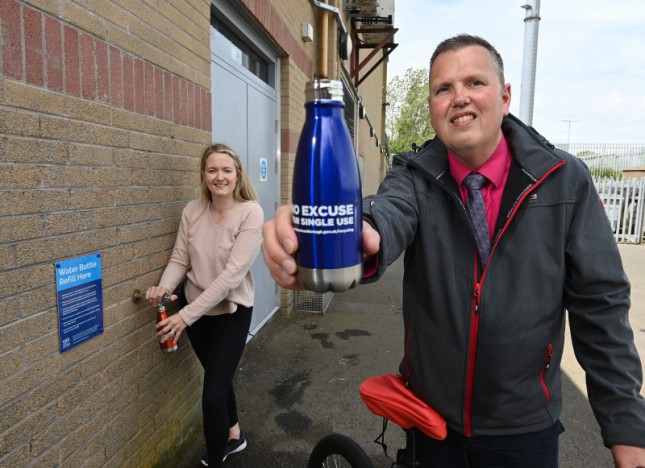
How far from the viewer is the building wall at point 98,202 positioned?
1776 millimetres

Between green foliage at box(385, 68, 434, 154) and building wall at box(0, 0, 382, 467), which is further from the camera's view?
green foliage at box(385, 68, 434, 154)

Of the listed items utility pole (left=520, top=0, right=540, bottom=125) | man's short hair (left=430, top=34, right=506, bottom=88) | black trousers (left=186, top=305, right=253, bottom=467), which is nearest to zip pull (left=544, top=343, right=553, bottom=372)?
man's short hair (left=430, top=34, right=506, bottom=88)

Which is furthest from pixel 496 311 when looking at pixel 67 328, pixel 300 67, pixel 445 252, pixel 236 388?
pixel 300 67

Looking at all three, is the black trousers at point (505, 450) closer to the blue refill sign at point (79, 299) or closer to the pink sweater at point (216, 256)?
the pink sweater at point (216, 256)

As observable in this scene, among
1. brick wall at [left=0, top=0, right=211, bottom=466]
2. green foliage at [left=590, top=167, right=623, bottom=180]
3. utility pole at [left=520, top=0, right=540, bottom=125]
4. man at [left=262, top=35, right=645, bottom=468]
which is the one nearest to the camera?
man at [left=262, top=35, right=645, bottom=468]

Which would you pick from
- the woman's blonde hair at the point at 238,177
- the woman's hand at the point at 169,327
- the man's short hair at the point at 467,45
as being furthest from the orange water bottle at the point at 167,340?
the man's short hair at the point at 467,45

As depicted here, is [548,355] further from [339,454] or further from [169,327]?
[169,327]

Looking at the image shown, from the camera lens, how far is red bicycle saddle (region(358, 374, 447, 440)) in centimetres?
160

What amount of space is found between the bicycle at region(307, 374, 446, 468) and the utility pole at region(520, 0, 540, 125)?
5117 millimetres

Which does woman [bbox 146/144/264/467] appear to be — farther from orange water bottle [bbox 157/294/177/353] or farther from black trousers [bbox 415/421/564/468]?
black trousers [bbox 415/421/564/468]

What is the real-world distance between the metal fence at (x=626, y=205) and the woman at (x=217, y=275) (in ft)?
45.2

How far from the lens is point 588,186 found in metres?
1.46

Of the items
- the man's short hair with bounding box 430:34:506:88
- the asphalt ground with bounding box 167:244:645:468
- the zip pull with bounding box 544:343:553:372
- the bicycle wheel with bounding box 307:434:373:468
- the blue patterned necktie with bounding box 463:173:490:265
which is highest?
the man's short hair with bounding box 430:34:506:88

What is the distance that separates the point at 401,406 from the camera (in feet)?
5.56
